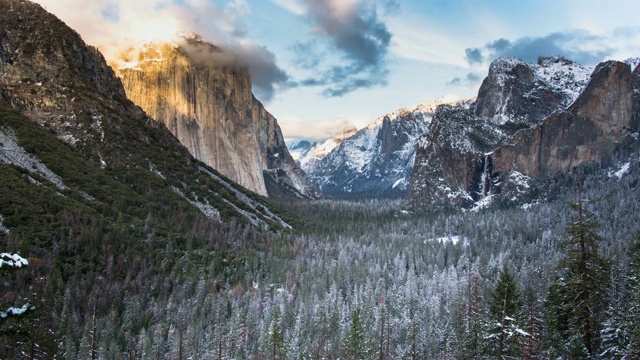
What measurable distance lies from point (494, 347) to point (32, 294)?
70966mm

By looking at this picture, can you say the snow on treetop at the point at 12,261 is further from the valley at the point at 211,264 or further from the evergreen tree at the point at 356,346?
the evergreen tree at the point at 356,346

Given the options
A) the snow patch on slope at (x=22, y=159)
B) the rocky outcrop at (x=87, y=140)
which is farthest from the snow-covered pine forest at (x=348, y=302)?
the snow patch on slope at (x=22, y=159)

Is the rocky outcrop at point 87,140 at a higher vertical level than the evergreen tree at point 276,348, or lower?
higher

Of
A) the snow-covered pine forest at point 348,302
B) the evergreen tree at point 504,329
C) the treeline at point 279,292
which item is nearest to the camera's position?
the evergreen tree at point 504,329

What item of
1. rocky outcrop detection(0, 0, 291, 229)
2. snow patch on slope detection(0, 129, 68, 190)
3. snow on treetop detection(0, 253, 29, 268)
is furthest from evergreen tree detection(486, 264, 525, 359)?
snow patch on slope detection(0, 129, 68, 190)

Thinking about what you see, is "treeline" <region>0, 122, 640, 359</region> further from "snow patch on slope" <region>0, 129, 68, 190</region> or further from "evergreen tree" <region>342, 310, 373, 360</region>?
"snow patch on slope" <region>0, 129, 68, 190</region>

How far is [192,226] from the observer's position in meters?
138

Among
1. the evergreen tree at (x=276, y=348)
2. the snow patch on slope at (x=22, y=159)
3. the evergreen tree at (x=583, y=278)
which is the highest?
the snow patch on slope at (x=22, y=159)

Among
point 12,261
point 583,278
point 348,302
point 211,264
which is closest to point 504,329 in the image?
point 583,278

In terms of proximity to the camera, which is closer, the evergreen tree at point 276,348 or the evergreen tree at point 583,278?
the evergreen tree at point 583,278

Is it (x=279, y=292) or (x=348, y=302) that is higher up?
(x=279, y=292)

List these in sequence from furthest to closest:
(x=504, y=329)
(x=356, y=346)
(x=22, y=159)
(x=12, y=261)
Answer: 1. (x=22, y=159)
2. (x=356, y=346)
3. (x=504, y=329)
4. (x=12, y=261)

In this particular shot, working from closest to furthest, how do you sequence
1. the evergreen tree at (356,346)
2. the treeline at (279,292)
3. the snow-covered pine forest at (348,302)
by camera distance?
the snow-covered pine forest at (348,302) < the treeline at (279,292) < the evergreen tree at (356,346)

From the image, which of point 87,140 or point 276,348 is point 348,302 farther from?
point 87,140
